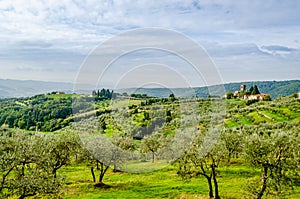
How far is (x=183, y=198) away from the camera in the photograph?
31.3m

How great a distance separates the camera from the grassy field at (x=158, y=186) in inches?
1298

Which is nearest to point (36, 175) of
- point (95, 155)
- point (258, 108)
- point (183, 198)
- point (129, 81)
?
point (129, 81)

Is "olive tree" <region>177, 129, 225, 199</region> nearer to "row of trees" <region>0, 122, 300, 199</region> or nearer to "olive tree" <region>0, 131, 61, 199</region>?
"row of trees" <region>0, 122, 300, 199</region>

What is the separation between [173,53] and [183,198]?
17615 mm

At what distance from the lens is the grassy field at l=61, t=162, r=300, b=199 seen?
108ft

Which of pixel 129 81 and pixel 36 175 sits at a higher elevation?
pixel 129 81

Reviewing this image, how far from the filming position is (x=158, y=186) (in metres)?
37.7

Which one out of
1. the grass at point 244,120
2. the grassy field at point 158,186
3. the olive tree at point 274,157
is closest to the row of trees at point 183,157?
the olive tree at point 274,157

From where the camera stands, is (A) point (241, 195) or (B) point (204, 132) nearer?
(A) point (241, 195)

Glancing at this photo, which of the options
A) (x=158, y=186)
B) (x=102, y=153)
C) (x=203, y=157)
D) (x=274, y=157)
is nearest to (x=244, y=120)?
(x=158, y=186)

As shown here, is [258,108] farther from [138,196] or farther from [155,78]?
[155,78]

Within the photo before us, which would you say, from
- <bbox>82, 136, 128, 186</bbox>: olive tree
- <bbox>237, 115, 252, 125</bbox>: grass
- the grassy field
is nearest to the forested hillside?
the grassy field

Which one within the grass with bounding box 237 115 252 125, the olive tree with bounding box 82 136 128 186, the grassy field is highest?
the grass with bounding box 237 115 252 125

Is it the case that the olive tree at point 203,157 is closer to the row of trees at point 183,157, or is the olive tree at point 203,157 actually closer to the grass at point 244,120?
the row of trees at point 183,157
